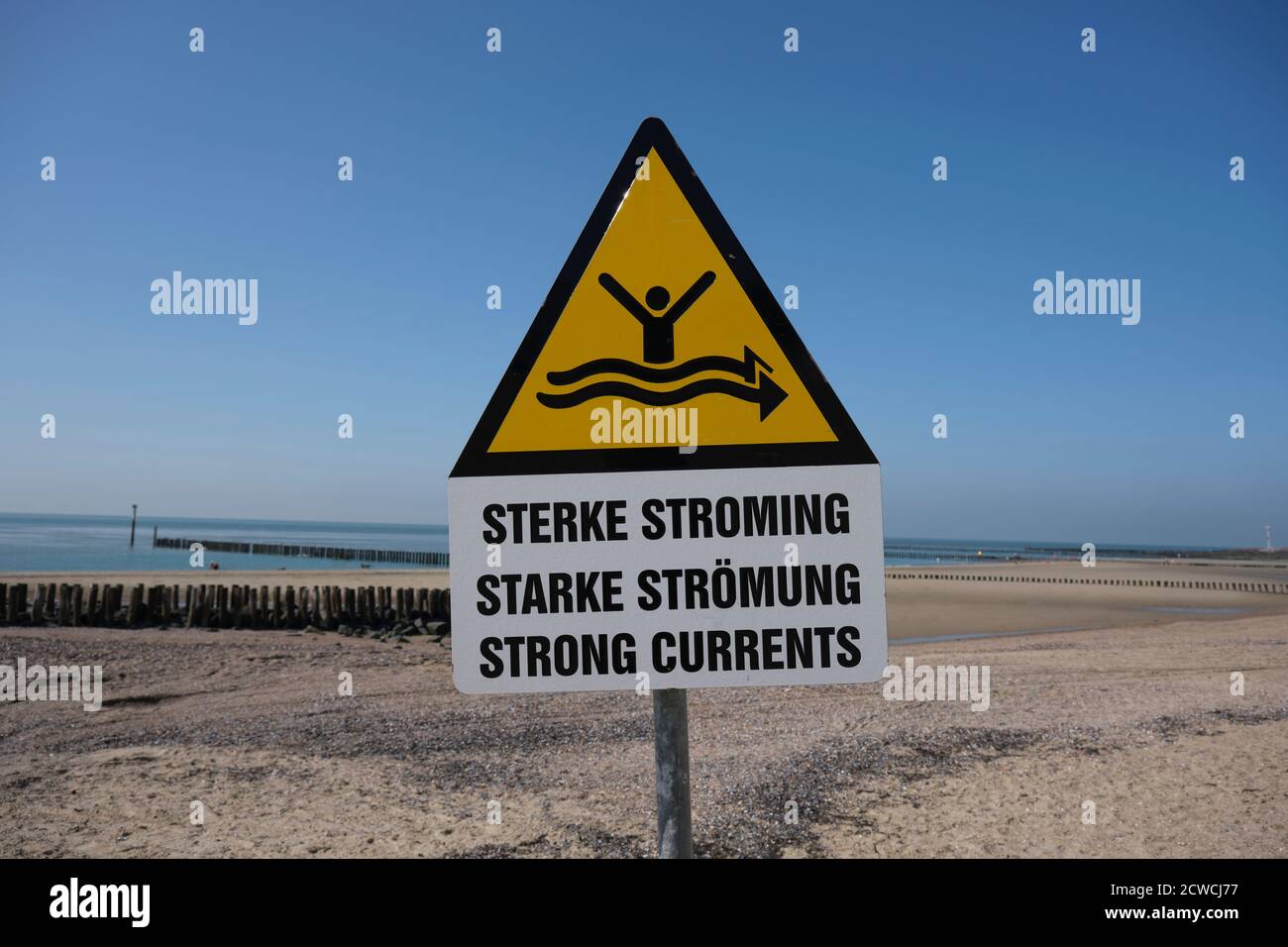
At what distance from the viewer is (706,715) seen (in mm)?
9078

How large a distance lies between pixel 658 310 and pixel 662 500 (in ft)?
1.61

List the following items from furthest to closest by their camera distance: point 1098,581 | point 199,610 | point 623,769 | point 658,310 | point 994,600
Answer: point 1098,581, point 994,600, point 199,610, point 623,769, point 658,310

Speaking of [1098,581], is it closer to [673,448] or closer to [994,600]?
[994,600]

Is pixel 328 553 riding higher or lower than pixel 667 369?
lower

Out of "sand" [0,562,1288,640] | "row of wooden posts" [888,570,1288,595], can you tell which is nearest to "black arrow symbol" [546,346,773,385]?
"sand" [0,562,1288,640]

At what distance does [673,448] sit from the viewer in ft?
6.02

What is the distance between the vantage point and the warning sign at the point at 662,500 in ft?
5.93

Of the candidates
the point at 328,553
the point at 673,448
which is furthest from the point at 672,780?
the point at 328,553

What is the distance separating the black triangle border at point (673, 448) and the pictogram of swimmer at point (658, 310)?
0.09m

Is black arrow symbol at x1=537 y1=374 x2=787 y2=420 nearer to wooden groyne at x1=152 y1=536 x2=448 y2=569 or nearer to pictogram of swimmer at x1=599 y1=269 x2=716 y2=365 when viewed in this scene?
pictogram of swimmer at x1=599 y1=269 x2=716 y2=365

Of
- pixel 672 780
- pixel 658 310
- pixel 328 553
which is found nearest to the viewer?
pixel 672 780

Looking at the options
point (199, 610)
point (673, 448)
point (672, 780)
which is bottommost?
point (199, 610)

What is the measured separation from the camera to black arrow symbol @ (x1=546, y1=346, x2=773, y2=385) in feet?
6.01
